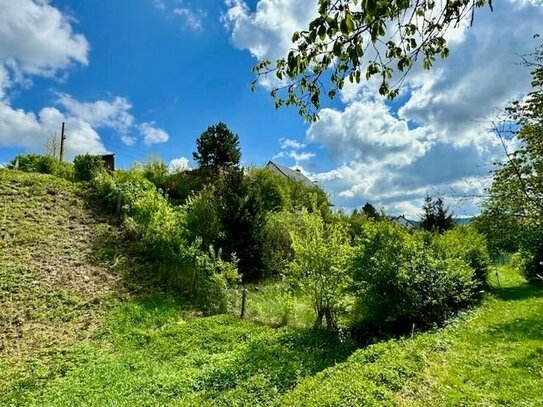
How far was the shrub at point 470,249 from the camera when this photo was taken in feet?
42.9

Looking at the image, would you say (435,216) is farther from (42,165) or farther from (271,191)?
(42,165)

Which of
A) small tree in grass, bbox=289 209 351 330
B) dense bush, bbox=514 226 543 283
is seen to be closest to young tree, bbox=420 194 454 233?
dense bush, bbox=514 226 543 283

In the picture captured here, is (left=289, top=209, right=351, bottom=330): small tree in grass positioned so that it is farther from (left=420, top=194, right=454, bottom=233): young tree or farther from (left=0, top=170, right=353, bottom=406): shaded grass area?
(left=420, top=194, right=454, bottom=233): young tree

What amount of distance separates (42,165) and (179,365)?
2069 cm

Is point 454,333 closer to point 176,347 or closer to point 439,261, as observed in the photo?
point 439,261

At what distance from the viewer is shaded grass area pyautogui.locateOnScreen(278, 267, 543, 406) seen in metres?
5.34

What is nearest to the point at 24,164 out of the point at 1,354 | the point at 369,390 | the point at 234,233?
the point at 234,233

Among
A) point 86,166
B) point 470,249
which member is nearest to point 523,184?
point 470,249

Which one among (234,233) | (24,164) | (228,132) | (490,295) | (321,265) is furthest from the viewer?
(228,132)

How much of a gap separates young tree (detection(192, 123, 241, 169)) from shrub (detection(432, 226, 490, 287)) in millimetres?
18041

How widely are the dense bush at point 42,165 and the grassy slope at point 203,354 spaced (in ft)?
32.0

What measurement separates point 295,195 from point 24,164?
17.3 m

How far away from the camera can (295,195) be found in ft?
91.8

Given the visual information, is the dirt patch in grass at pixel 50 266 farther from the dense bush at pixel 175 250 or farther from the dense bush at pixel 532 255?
the dense bush at pixel 532 255
